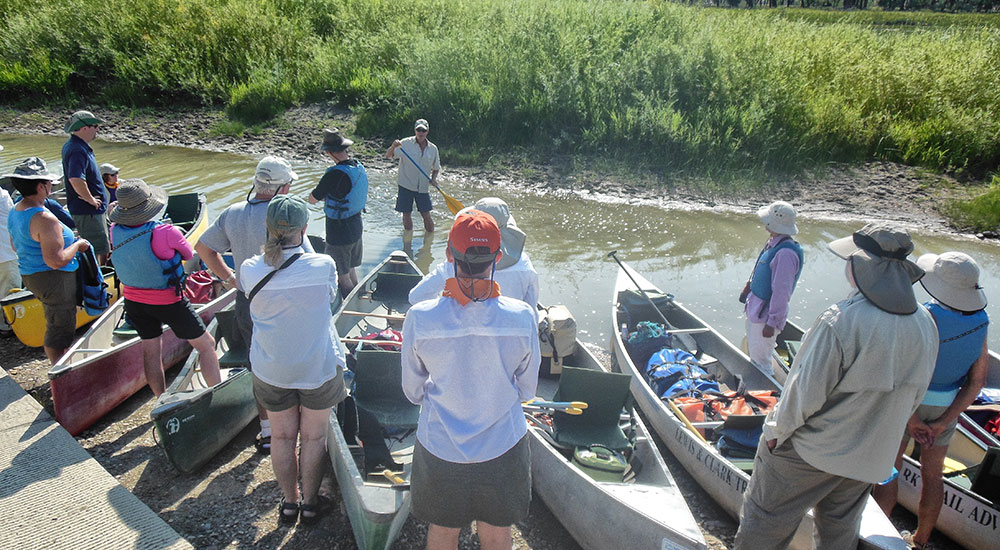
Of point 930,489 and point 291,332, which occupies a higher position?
point 291,332

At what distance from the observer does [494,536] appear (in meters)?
2.80

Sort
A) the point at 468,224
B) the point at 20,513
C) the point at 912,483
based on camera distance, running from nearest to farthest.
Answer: the point at 468,224, the point at 20,513, the point at 912,483

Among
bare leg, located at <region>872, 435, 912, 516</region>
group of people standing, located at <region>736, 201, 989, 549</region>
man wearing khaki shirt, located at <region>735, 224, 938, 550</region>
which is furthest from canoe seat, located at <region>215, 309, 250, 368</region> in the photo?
bare leg, located at <region>872, 435, 912, 516</region>

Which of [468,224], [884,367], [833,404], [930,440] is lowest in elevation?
[930,440]

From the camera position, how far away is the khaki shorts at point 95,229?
6652 millimetres

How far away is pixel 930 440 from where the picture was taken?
375 centimetres

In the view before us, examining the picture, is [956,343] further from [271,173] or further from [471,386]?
[271,173]

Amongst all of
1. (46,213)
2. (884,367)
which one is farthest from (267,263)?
(884,367)

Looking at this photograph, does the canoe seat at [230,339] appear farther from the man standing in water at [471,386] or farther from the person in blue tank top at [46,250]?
the man standing in water at [471,386]

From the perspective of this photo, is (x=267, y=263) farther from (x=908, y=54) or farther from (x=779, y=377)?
(x=908, y=54)

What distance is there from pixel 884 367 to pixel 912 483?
2.50 meters

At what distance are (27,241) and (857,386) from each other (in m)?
5.44

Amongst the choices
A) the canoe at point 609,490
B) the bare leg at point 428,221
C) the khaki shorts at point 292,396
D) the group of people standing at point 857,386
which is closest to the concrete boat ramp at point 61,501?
the khaki shorts at point 292,396

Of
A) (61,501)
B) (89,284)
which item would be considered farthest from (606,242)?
(61,501)
